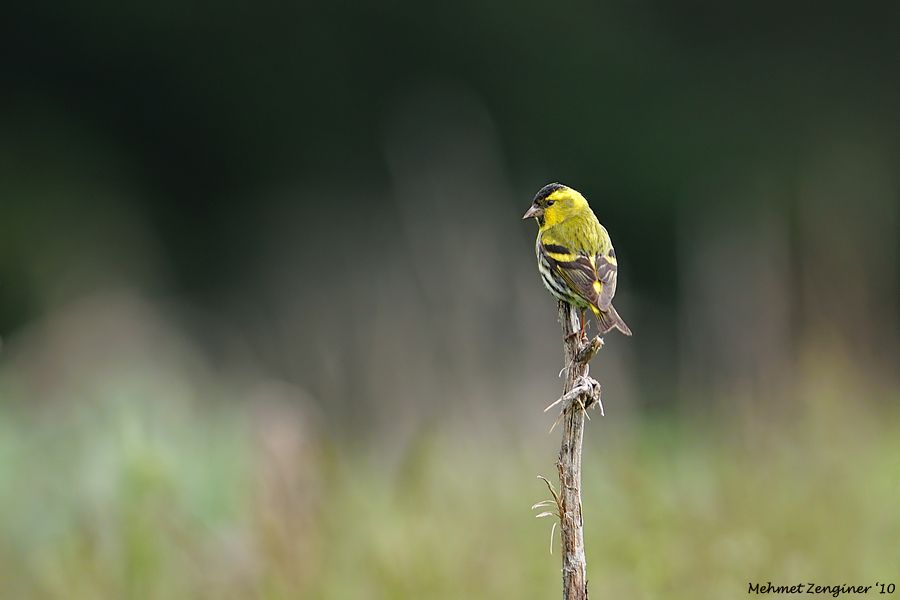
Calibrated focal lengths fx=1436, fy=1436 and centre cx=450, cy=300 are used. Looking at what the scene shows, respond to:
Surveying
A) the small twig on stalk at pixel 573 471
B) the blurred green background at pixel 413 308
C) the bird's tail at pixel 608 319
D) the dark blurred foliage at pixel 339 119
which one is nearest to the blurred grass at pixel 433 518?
the blurred green background at pixel 413 308

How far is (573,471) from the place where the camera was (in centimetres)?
244

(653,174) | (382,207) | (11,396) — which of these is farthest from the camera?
(653,174)

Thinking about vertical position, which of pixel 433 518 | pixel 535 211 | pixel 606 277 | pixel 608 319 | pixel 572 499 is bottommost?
pixel 433 518

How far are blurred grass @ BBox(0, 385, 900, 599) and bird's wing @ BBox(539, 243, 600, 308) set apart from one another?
2.82 feet

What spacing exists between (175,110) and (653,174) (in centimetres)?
517

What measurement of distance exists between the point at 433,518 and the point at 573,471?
7.19 ft

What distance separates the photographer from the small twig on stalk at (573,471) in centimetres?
235

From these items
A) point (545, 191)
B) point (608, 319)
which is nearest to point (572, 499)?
point (608, 319)

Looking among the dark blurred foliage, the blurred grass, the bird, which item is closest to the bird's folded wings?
the bird

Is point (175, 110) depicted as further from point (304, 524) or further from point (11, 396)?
point (304, 524)

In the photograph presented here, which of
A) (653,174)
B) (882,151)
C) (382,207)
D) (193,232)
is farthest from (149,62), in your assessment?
(882,151)

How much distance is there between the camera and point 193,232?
49.6 feet

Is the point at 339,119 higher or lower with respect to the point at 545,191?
higher

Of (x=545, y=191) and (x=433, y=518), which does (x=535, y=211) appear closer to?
(x=545, y=191)
